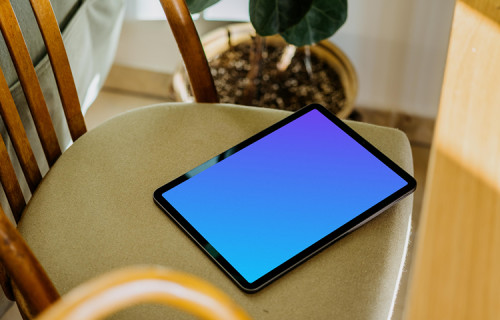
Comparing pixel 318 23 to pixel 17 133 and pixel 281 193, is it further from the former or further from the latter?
pixel 17 133

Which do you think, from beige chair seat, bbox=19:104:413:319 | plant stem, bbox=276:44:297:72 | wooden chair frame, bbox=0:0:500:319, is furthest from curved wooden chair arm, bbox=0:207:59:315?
plant stem, bbox=276:44:297:72

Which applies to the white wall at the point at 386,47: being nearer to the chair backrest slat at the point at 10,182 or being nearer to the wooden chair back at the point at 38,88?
the wooden chair back at the point at 38,88

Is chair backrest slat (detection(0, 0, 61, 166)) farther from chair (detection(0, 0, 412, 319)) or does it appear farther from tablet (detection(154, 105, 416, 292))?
tablet (detection(154, 105, 416, 292))

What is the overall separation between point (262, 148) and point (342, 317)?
0.84ft

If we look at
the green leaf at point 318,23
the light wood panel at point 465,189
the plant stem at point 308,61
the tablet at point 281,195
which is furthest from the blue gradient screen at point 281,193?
the plant stem at point 308,61

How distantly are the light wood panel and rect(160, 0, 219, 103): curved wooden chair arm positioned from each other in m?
0.37

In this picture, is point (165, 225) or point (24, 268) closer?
point (24, 268)

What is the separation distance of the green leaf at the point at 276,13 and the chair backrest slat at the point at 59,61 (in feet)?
1.03

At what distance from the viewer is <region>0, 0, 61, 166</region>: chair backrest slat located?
2.56ft

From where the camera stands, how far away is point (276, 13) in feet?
3.19

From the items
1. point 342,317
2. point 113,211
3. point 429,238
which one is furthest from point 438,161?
point 113,211

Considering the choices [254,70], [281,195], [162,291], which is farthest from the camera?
[254,70]

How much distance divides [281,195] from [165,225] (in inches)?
6.3

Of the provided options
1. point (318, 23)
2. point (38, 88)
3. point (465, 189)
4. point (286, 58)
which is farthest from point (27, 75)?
point (286, 58)
